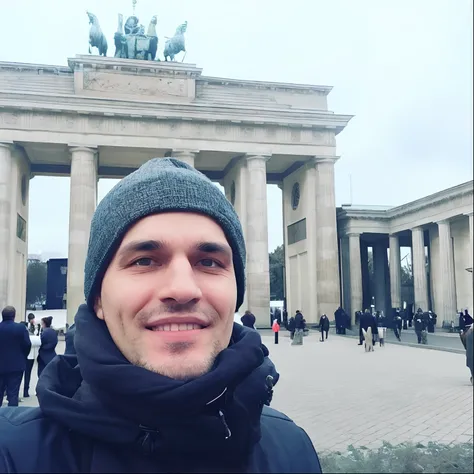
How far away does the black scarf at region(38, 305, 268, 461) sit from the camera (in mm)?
1293

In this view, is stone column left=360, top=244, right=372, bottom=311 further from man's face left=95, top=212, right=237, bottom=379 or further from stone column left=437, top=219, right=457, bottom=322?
man's face left=95, top=212, right=237, bottom=379

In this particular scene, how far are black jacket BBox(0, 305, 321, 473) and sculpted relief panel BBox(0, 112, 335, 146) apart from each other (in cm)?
3545

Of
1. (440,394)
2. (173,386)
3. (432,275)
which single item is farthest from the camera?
(432,275)

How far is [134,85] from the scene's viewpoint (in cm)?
3641

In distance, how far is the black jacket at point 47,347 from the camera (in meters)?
10.1

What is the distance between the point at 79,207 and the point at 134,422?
116ft

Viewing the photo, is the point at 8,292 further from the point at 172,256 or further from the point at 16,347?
the point at 172,256

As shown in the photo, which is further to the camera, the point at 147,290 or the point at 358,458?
the point at 358,458

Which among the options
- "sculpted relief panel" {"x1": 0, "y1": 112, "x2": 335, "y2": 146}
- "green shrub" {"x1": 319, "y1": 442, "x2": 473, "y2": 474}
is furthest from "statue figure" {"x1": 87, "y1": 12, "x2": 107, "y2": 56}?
"green shrub" {"x1": 319, "y1": 442, "x2": 473, "y2": 474}

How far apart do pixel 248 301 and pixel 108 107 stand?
1597 cm

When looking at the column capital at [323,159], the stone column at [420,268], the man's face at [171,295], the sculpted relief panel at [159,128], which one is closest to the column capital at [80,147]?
the sculpted relief panel at [159,128]

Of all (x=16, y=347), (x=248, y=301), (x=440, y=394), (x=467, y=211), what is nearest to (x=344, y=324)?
(x=248, y=301)

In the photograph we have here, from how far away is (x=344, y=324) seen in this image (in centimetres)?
3183

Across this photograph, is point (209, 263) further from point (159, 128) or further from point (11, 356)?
point (159, 128)
